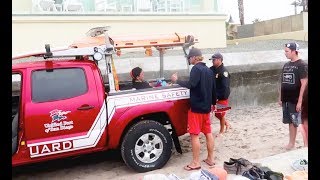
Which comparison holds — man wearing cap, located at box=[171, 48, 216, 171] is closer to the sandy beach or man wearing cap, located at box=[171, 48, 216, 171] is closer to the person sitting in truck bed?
the sandy beach

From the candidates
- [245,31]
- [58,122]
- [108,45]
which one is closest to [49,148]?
[58,122]

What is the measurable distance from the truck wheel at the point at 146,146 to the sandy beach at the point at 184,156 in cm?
14

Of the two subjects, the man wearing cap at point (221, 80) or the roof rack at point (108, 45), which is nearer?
the roof rack at point (108, 45)

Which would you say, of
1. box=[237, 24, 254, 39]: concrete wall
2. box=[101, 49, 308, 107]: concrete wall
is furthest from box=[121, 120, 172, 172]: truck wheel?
box=[237, 24, 254, 39]: concrete wall

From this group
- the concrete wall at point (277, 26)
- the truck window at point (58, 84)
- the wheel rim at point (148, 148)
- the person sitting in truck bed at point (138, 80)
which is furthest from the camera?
the concrete wall at point (277, 26)

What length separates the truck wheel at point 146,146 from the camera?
503 cm

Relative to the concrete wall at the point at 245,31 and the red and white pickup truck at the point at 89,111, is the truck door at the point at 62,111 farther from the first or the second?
the concrete wall at the point at 245,31

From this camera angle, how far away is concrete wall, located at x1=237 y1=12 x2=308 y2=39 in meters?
15.7

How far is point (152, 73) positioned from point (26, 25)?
447 centimetres

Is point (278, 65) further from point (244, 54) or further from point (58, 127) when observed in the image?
point (58, 127)

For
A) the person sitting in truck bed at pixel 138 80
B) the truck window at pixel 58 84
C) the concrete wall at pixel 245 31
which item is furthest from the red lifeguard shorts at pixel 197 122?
the concrete wall at pixel 245 31

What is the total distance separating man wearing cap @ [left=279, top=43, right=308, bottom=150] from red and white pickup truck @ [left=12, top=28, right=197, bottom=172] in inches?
61.3

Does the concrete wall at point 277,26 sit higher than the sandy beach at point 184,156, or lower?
higher
